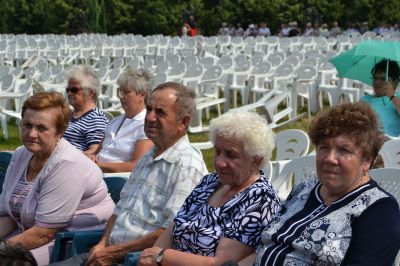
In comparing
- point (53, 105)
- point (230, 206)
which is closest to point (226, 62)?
point (53, 105)

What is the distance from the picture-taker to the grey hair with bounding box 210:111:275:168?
380cm

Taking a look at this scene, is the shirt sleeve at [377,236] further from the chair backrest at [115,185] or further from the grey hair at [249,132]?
the chair backrest at [115,185]

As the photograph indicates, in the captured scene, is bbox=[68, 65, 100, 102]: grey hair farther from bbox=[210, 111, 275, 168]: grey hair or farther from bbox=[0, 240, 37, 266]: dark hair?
bbox=[0, 240, 37, 266]: dark hair

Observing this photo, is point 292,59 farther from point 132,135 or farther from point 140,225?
point 140,225

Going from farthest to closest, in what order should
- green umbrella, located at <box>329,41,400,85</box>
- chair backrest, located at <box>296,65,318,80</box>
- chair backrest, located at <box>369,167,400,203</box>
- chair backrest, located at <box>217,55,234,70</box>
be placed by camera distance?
chair backrest, located at <box>217,55,234,70</box> → chair backrest, located at <box>296,65,318,80</box> → green umbrella, located at <box>329,41,400,85</box> → chair backrest, located at <box>369,167,400,203</box>

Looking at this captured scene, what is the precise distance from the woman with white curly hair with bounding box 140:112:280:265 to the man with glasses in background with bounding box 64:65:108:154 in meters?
2.70

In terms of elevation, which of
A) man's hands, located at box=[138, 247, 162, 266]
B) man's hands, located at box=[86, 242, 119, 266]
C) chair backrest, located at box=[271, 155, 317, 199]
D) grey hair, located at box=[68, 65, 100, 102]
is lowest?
man's hands, located at box=[86, 242, 119, 266]

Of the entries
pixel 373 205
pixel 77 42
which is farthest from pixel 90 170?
pixel 77 42

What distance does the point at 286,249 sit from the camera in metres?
3.44

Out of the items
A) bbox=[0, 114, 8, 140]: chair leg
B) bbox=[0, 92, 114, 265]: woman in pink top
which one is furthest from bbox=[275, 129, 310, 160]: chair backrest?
bbox=[0, 114, 8, 140]: chair leg

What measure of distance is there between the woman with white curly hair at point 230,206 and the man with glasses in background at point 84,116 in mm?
2699

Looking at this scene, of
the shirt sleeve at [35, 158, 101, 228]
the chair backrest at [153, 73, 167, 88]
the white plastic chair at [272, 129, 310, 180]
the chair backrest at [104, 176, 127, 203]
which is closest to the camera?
the shirt sleeve at [35, 158, 101, 228]

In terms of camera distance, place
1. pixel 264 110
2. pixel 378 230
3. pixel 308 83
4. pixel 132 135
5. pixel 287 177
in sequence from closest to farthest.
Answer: pixel 378 230
pixel 287 177
pixel 132 135
pixel 264 110
pixel 308 83

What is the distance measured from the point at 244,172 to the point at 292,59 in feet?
39.2
